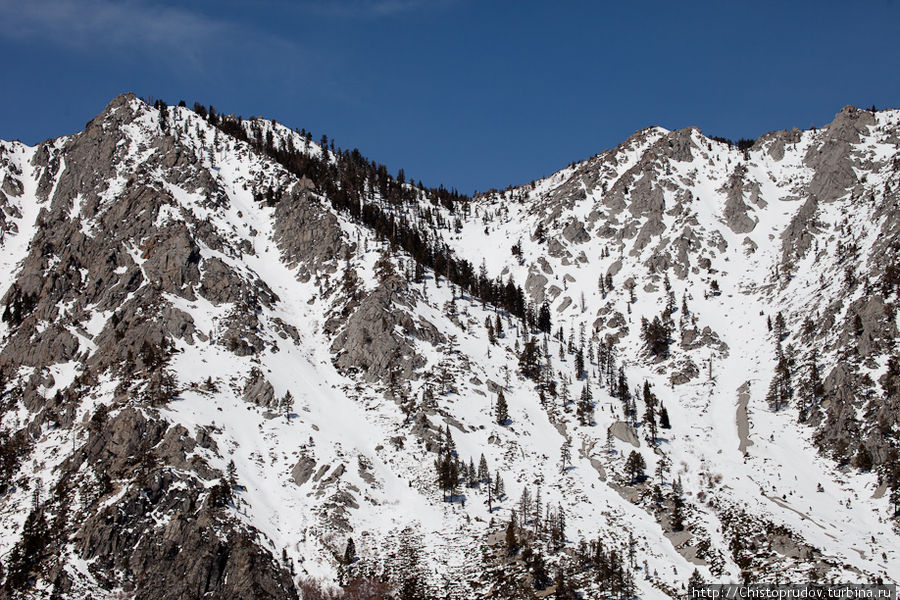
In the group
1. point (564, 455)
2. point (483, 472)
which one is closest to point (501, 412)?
point (564, 455)

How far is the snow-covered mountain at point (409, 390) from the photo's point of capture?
245 ft

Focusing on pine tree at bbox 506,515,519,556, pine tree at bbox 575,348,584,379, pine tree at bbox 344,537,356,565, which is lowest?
pine tree at bbox 344,537,356,565

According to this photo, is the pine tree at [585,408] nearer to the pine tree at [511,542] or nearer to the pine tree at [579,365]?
the pine tree at [579,365]

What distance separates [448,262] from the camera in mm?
166375

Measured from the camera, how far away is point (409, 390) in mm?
109438

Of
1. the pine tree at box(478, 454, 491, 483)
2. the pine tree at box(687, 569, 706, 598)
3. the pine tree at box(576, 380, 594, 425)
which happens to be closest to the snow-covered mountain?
the pine tree at box(576, 380, 594, 425)

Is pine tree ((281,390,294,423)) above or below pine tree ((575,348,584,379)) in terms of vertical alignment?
below

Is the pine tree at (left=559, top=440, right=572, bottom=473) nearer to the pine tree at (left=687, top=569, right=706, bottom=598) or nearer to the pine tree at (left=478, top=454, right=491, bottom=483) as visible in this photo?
the pine tree at (left=478, top=454, right=491, bottom=483)

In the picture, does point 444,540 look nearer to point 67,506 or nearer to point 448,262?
point 67,506

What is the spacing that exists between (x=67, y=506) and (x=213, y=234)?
70447 mm

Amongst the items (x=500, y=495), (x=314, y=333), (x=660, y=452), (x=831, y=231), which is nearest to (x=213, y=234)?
(x=314, y=333)

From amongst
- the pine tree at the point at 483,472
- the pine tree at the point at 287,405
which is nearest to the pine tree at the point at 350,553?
the pine tree at the point at 483,472

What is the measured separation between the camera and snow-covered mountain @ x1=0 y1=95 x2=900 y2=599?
74750mm

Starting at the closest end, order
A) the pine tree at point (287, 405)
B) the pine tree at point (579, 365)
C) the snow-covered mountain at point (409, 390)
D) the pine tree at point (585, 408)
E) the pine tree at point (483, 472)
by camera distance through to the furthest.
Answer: the snow-covered mountain at point (409, 390) → the pine tree at point (483, 472) → the pine tree at point (287, 405) → the pine tree at point (585, 408) → the pine tree at point (579, 365)
